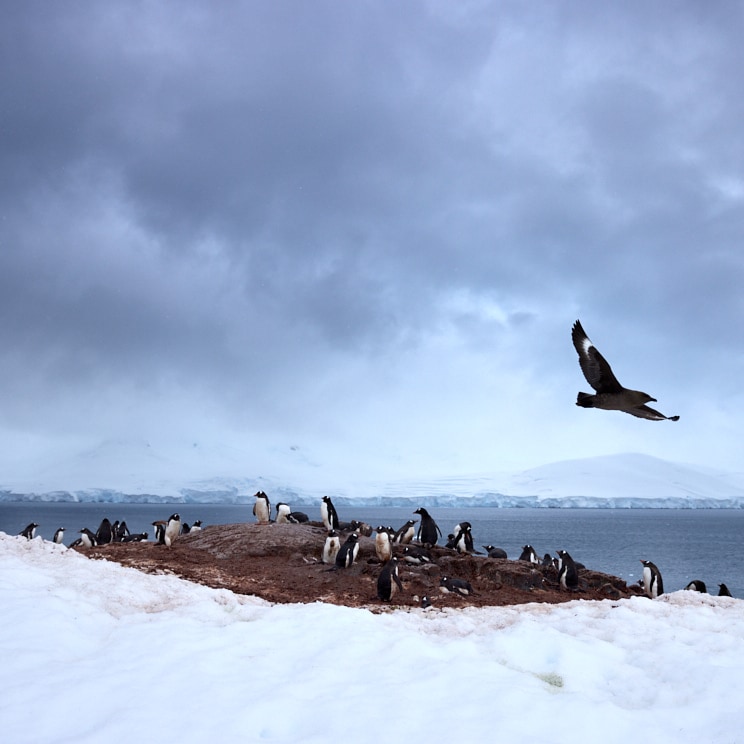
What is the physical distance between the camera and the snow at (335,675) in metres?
5.03

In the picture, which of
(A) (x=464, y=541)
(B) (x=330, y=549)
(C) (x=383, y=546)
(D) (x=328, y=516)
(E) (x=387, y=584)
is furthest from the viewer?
(A) (x=464, y=541)

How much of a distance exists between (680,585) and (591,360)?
44149 mm

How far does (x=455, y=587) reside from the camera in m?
15.4

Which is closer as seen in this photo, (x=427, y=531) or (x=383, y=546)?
(x=383, y=546)

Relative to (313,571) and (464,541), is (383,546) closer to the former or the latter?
(313,571)

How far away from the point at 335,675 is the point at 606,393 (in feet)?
26.2

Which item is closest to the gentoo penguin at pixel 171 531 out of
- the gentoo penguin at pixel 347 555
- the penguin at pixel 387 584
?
the gentoo penguin at pixel 347 555

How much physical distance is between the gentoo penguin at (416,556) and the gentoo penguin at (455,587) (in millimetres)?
2352

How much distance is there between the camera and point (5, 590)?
8391 mm

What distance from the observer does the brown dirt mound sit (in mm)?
14609

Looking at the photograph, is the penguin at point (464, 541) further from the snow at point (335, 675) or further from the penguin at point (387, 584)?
the snow at point (335, 675)

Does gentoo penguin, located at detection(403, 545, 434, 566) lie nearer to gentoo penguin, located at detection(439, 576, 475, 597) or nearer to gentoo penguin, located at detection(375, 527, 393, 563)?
gentoo penguin, located at detection(375, 527, 393, 563)

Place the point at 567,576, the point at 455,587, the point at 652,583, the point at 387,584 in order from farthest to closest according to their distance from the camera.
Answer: the point at 652,583 < the point at 567,576 < the point at 455,587 < the point at 387,584

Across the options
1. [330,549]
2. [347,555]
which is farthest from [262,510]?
[347,555]
